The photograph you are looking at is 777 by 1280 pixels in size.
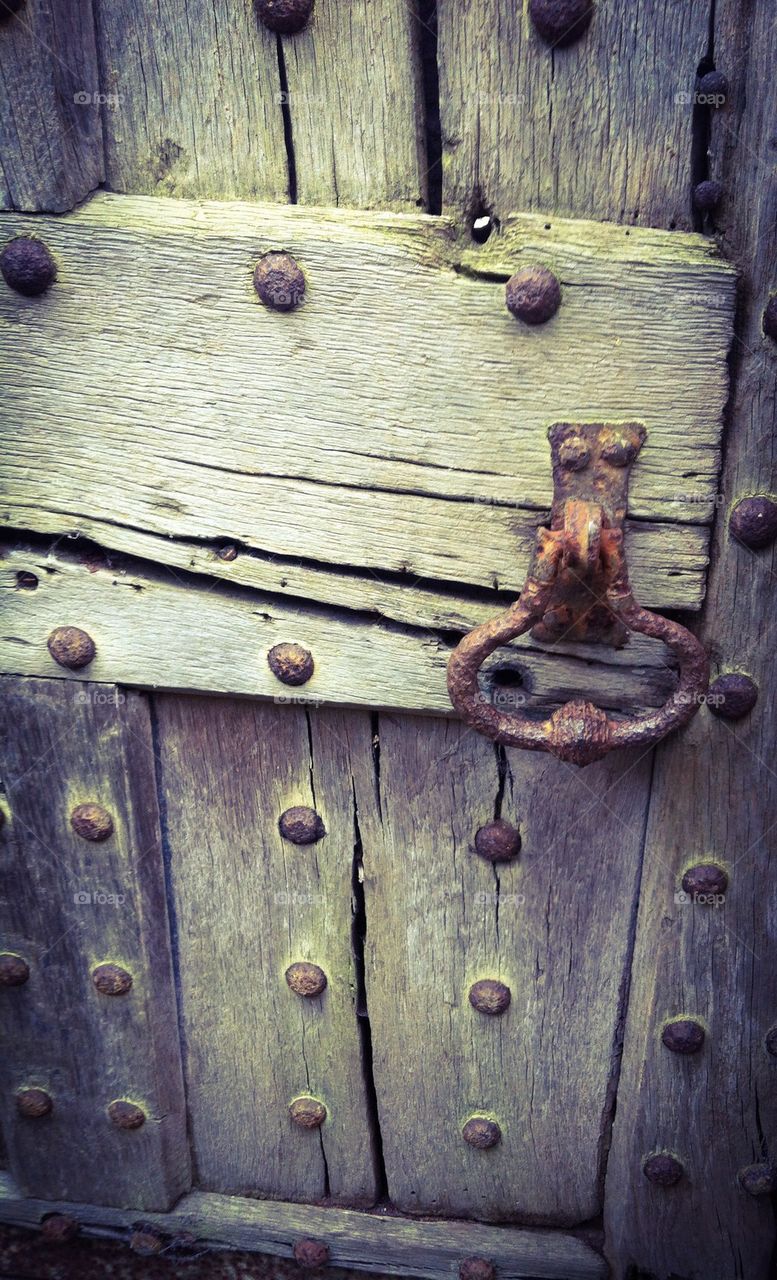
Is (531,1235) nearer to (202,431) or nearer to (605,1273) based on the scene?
(605,1273)

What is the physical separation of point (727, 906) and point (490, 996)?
0.32m

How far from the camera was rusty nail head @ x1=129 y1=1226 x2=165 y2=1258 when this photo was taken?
138 centimetres

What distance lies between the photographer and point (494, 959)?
1198mm

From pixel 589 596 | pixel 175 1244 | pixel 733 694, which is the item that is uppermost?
pixel 589 596

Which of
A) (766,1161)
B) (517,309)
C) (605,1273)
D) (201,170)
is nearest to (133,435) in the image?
(201,170)

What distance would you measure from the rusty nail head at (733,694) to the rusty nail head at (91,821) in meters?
0.73

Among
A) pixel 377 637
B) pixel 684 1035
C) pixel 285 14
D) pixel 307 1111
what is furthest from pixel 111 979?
pixel 285 14

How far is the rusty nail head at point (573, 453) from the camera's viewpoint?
88cm

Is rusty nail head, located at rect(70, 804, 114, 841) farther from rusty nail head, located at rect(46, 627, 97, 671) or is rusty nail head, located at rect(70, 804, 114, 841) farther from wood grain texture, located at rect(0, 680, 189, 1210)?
rusty nail head, located at rect(46, 627, 97, 671)

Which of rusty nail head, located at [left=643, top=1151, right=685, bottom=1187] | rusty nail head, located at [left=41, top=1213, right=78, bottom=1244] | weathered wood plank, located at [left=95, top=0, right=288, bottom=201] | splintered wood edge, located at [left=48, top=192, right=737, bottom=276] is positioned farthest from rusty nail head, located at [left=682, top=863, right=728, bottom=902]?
rusty nail head, located at [left=41, top=1213, right=78, bottom=1244]

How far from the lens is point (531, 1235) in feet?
4.37

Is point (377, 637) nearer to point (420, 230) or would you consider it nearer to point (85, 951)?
point (420, 230)

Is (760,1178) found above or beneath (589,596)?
beneath

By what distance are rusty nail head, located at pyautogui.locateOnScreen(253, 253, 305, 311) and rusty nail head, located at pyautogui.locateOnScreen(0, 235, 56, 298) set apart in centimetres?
21
